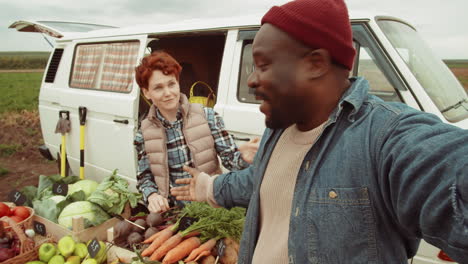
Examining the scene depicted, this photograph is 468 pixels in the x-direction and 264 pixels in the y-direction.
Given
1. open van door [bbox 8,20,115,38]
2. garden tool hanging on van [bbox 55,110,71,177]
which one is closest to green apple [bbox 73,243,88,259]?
garden tool hanging on van [bbox 55,110,71,177]

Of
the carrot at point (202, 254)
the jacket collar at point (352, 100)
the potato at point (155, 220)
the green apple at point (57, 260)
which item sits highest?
the jacket collar at point (352, 100)

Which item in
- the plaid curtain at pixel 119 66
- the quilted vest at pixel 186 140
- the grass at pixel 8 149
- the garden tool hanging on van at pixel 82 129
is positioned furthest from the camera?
the grass at pixel 8 149

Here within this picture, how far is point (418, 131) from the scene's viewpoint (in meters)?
0.82

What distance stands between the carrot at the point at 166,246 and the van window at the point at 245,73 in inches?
55.6

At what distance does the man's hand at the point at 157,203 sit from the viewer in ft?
8.45

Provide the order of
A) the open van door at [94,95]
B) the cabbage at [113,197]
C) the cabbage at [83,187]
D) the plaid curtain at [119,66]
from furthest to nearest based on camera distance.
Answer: the plaid curtain at [119,66], the open van door at [94,95], the cabbage at [83,187], the cabbage at [113,197]

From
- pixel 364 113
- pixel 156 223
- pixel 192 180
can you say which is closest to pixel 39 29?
pixel 156 223

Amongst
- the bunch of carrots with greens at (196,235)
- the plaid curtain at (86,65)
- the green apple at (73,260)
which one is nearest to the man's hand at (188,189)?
the bunch of carrots with greens at (196,235)

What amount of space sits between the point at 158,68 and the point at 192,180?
3.91 ft

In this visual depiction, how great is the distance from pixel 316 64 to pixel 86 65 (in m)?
4.83

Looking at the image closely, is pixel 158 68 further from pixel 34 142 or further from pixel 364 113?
pixel 34 142

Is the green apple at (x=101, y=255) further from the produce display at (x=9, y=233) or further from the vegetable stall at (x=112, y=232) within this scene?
the produce display at (x=9, y=233)

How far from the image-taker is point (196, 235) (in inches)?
101

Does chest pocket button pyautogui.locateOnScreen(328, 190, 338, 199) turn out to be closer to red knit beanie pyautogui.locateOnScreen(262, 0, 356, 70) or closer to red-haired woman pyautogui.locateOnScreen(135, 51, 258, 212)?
red knit beanie pyautogui.locateOnScreen(262, 0, 356, 70)
